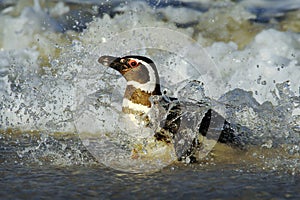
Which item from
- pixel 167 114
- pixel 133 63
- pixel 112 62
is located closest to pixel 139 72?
pixel 133 63

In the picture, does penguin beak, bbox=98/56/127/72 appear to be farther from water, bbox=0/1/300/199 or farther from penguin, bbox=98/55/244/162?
water, bbox=0/1/300/199

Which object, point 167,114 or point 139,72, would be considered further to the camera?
point 139,72

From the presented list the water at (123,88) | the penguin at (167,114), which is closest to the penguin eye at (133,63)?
the penguin at (167,114)

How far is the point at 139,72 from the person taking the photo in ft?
10.3

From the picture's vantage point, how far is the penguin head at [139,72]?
10.2 feet

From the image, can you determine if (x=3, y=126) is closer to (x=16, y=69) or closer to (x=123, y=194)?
(x=16, y=69)

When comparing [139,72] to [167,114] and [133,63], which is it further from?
[167,114]

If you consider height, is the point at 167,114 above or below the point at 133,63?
below

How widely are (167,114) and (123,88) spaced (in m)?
1.04

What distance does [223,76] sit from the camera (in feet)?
19.9

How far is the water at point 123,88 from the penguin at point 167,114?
13 centimetres

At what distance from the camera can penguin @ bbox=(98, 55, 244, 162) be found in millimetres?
2893

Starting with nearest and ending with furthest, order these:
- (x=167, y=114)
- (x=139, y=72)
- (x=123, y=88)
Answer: (x=167, y=114)
(x=139, y=72)
(x=123, y=88)

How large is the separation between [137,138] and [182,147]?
Answer: 336 mm
